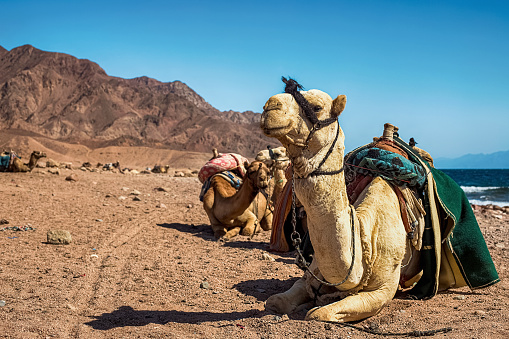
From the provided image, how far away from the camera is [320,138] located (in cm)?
350

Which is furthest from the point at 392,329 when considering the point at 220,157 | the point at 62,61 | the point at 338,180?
the point at 62,61

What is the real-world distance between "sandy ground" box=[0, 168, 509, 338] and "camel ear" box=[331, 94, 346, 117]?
1801mm

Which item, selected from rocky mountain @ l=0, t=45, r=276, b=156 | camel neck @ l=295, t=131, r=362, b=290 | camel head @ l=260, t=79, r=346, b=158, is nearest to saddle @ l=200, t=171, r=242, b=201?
camel neck @ l=295, t=131, r=362, b=290

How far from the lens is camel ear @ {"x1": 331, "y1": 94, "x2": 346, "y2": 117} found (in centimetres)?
355

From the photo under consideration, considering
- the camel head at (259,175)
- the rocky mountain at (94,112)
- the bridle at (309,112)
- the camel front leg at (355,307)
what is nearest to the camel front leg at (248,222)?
the camel head at (259,175)

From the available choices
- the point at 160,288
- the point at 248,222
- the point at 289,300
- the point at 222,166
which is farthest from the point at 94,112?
the point at 289,300

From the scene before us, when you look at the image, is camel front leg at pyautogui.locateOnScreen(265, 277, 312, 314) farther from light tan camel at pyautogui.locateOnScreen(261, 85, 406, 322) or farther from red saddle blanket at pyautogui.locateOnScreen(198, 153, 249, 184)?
red saddle blanket at pyautogui.locateOnScreen(198, 153, 249, 184)

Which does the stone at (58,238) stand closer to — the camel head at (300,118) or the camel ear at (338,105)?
the camel head at (300,118)

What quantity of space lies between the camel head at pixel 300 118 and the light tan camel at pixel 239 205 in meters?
5.16

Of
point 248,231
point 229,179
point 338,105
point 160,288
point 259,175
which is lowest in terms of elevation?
point 160,288

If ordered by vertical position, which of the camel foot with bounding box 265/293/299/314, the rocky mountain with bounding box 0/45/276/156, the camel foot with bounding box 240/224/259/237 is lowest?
the camel foot with bounding box 240/224/259/237

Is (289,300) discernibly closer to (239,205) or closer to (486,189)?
(239,205)

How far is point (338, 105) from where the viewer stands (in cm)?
355

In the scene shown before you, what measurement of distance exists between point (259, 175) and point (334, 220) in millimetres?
5107
